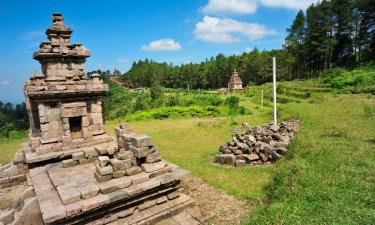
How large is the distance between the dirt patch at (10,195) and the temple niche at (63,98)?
1.43 meters

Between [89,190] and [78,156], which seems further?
[78,156]

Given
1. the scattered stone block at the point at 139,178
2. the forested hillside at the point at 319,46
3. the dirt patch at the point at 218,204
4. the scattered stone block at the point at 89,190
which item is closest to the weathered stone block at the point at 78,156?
the scattered stone block at the point at 89,190

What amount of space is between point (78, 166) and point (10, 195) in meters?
2.97

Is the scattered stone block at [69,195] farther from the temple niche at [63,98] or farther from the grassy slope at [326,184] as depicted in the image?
the temple niche at [63,98]

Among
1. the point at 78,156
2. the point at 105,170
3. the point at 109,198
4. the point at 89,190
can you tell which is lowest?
the point at 109,198

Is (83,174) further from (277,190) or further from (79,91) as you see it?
(277,190)

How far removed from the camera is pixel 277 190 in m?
6.30

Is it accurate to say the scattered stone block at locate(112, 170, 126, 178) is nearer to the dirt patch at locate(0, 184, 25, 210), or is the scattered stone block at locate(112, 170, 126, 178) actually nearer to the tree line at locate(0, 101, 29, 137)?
the dirt patch at locate(0, 184, 25, 210)

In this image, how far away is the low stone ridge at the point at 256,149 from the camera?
9.69 metres

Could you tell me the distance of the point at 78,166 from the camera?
25.4 ft

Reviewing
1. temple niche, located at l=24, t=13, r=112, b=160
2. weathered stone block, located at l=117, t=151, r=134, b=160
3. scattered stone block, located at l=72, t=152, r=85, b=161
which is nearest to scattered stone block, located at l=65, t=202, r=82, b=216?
weathered stone block, located at l=117, t=151, r=134, b=160

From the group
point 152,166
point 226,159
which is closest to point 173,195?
point 152,166

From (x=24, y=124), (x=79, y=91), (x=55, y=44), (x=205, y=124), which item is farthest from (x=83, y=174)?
(x=24, y=124)

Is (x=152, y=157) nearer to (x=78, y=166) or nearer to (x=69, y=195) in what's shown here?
Result: (x=69, y=195)
